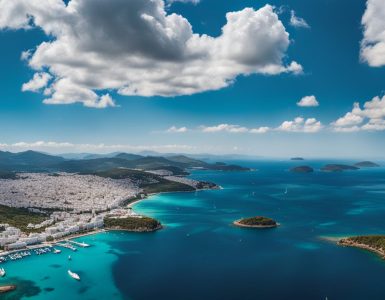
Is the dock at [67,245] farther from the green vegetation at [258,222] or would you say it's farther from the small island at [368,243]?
the small island at [368,243]

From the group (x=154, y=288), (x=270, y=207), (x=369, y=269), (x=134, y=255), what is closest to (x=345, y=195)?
(x=270, y=207)

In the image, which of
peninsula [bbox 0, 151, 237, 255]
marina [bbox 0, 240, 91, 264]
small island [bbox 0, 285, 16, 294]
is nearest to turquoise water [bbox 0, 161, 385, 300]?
small island [bbox 0, 285, 16, 294]

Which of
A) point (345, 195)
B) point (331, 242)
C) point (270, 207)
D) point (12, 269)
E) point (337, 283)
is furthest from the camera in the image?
point (345, 195)

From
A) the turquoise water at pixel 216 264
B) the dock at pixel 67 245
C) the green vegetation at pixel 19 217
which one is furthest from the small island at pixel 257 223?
the green vegetation at pixel 19 217

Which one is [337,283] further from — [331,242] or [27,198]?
[27,198]

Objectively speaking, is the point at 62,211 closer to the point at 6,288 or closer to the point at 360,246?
the point at 6,288
